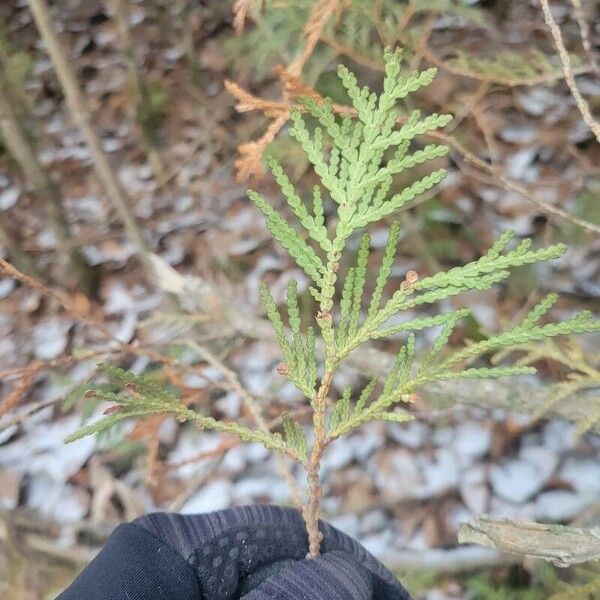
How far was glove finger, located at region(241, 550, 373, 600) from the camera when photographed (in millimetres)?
805

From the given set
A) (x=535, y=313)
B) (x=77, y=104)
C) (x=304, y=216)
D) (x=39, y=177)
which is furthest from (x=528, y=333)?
(x=39, y=177)

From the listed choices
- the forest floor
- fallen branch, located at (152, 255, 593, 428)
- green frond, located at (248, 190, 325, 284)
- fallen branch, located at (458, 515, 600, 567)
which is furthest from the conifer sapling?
fallen branch, located at (152, 255, 593, 428)

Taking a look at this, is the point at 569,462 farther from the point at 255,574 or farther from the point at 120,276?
the point at 120,276

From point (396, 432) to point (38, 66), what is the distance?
10.8 ft

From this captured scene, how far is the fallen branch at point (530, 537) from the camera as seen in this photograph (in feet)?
2.82

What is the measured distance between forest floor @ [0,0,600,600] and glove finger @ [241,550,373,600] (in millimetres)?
519

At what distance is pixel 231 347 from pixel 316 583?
59.1 inches

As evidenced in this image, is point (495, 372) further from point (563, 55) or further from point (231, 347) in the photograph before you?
point (231, 347)

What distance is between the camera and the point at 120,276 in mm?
2861

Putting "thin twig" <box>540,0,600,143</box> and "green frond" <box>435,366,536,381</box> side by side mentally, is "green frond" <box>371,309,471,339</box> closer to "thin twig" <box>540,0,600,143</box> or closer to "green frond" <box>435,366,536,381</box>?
"green frond" <box>435,366,536,381</box>

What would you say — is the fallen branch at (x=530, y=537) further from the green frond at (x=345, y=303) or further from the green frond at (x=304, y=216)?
the green frond at (x=304, y=216)

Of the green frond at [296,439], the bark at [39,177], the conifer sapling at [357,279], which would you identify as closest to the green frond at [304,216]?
the conifer sapling at [357,279]

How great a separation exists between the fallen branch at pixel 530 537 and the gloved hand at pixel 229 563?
170 millimetres

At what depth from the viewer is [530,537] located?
87cm
